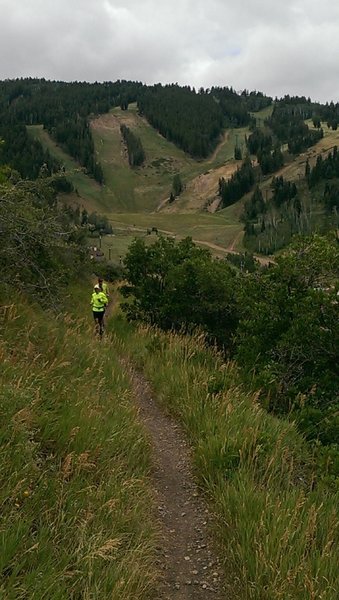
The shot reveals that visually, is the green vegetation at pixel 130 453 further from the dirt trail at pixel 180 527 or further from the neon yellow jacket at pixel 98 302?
the neon yellow jacket at pixel 98 302

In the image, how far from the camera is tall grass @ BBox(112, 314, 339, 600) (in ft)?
11.7

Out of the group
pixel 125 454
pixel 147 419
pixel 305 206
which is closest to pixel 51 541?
pixel 125 454

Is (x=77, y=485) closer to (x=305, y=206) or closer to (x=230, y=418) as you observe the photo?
(x=230, y=418)

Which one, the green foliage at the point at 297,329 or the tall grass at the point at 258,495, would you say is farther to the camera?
the green foliage at the point at 297,329

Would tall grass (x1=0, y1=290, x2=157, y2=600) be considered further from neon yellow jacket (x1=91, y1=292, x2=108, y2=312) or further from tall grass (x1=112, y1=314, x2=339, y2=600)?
neon yellow jacket (x1=91, y1=292, x2=108, y2=312)

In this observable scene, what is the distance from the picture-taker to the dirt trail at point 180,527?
12.7 ft

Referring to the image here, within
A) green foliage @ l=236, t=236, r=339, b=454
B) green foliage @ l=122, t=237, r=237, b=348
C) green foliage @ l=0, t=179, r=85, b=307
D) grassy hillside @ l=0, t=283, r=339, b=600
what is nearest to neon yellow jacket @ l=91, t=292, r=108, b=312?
green foliage @ l=122, t=237, r=237, b=348

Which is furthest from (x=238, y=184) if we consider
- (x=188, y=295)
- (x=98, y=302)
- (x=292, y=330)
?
(x=292, y=330)

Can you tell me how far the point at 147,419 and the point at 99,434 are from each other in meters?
2.28

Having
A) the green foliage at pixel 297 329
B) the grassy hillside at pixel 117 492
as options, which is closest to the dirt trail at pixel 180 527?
the grassy hillside at pixel 117 492

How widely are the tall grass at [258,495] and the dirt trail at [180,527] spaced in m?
0.16

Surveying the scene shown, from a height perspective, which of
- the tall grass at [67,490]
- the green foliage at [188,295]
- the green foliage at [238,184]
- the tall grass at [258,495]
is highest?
the green foliage at [238,184]

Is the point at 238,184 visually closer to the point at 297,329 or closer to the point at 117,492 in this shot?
the point at 297,329

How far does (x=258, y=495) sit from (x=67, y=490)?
168cm
